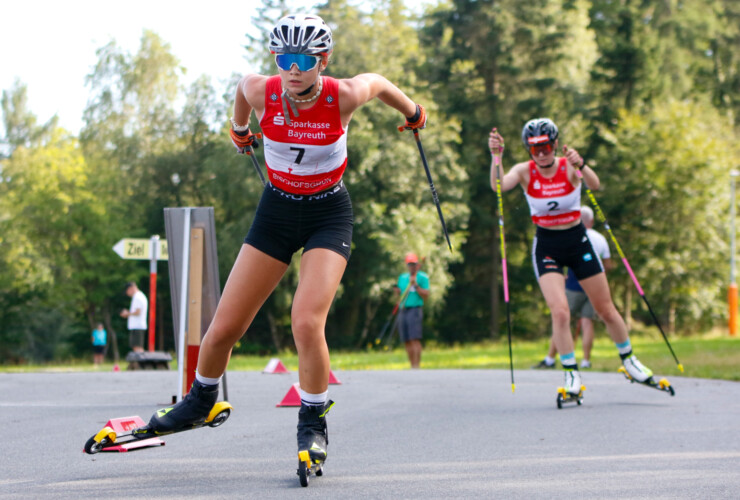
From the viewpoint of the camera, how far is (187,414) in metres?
5.12

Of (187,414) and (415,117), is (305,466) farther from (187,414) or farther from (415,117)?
(415,117)

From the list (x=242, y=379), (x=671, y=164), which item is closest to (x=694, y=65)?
(x=671, y=164)

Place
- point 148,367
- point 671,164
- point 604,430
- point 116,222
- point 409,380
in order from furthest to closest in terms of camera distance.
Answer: point 116,222 → point 671,164 → point 148,367 → point 409,380 → point 604,430

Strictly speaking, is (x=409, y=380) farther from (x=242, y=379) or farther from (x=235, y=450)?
(x=235, y=450)

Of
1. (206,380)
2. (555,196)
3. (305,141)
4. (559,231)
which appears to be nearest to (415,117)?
(305,141)

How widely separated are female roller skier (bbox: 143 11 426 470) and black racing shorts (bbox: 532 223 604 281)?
13.3 feet

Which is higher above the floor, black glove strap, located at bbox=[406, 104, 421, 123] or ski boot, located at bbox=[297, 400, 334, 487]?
black glove strap, located at bbox=[406, 104, 421, 123]

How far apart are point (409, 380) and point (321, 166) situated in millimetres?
7850

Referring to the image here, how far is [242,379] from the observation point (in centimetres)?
1279

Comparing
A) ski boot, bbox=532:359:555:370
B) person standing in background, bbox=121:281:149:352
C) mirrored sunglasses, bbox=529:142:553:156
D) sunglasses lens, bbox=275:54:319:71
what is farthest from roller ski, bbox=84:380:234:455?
person standing in background, bbox=121:281:149:352

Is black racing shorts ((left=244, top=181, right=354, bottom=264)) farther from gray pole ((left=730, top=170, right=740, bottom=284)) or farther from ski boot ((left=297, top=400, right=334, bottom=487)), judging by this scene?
gray pole ((left=730, top=170, right=740, bottom=284))

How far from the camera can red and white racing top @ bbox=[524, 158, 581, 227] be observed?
349 inches

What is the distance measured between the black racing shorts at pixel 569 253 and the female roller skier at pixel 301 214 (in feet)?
13.3

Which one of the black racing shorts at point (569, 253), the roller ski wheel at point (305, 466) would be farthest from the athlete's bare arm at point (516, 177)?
the roller ski wheel at point (305, 466)
